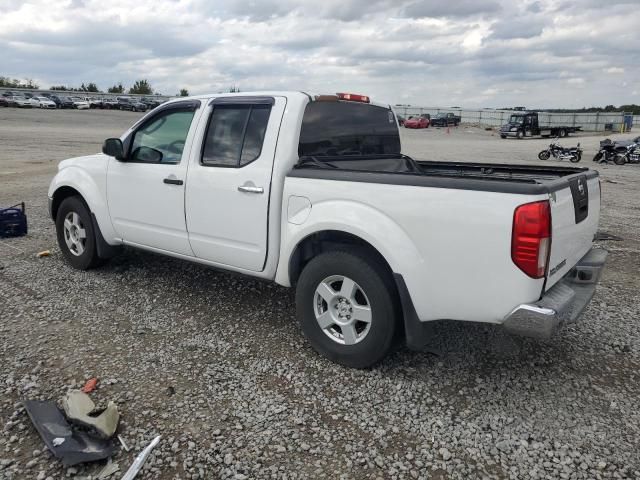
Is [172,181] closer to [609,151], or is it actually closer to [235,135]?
[235,135]

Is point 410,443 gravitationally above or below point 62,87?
below

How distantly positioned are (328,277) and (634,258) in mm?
5084

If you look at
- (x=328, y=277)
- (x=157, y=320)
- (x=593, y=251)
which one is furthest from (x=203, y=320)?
(x=593, y=251)

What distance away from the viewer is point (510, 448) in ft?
9.55

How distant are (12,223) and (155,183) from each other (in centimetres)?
368

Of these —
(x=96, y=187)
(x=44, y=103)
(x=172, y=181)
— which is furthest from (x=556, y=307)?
(x=44, y=103)

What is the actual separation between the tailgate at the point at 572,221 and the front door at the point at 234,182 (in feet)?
6.52

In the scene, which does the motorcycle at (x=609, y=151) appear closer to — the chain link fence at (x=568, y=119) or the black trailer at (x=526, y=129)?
the black trailer at (x=526, y=129)

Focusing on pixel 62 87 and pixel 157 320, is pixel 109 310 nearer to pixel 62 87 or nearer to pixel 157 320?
pixel 157 320

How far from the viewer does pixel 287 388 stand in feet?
11.5

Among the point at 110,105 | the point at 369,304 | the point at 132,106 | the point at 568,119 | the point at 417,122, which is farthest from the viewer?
the point at 110,105

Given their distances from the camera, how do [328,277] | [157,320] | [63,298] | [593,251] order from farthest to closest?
[63,298] < [157,320] < [593,251] < [328,277]

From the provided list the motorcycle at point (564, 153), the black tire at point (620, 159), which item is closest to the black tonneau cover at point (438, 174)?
the black tire at point (620, 159)

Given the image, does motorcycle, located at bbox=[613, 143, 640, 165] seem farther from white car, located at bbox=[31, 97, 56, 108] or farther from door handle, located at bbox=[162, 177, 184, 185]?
white car, located at bbox=[31, 97, 56, 108]
